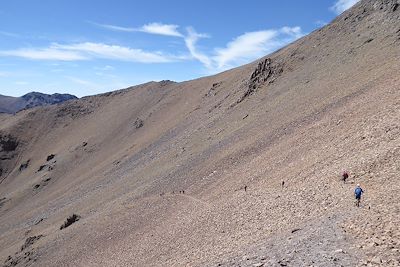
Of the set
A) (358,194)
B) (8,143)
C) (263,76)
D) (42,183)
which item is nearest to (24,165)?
(8,143)

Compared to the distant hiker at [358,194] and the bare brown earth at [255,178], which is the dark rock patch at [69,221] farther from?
the distant hiker at [358,194]

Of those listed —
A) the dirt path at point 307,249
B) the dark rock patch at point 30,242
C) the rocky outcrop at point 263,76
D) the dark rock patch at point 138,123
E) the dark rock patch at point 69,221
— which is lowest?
the dark rock patch at point 30,242

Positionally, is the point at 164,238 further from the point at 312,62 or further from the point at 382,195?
the point at 312,62

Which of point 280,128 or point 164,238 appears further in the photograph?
point 280,128

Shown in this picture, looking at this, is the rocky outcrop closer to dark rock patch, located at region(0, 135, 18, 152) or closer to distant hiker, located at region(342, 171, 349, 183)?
distant hiker, located at region(342, 171, 349, 183)

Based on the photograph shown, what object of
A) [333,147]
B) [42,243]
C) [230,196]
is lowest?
[42,243]

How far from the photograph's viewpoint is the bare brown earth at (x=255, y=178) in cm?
1964

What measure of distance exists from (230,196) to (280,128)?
13014 millimetres

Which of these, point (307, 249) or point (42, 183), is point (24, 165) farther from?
point (307, 249)

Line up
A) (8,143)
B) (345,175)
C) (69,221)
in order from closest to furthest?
(345,175), (69,221), (8,143)

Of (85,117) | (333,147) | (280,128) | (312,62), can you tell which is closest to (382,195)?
(333,147)

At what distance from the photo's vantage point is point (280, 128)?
4350cm

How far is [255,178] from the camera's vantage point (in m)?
34.3

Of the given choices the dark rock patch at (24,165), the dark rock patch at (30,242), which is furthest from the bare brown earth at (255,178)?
the dark rock patch at (24,165)
